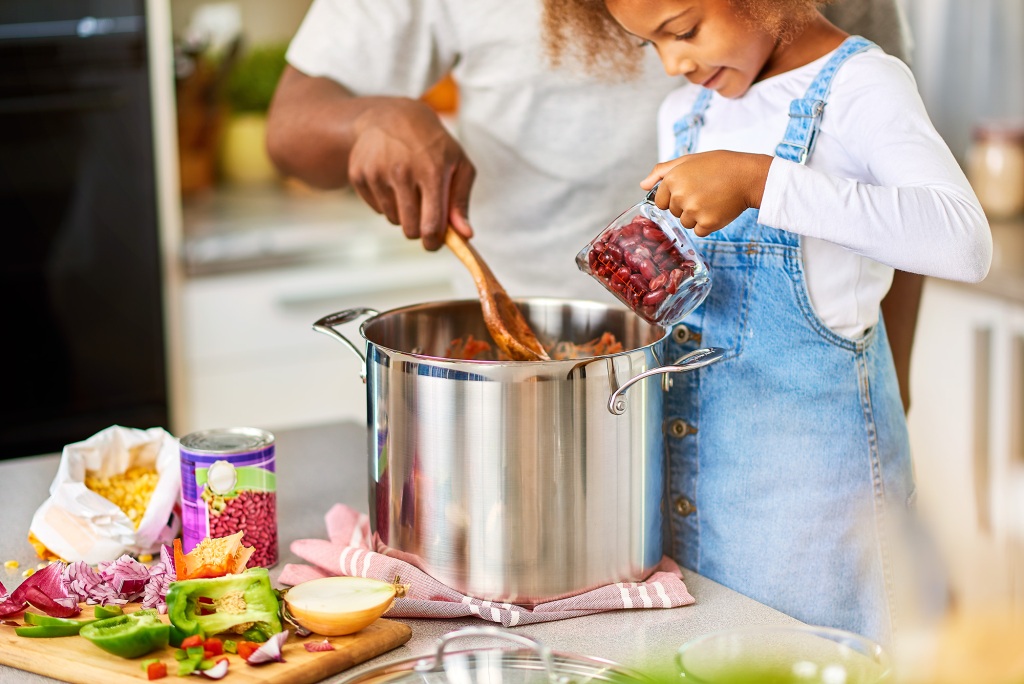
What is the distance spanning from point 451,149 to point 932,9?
5.94 ft

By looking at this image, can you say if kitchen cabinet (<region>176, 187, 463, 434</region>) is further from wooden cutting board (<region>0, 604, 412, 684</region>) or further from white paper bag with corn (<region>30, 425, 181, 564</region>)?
wooden cutting board (<region>0, 604, 412, 684</region>)

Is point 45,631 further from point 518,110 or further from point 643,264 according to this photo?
point 518,110

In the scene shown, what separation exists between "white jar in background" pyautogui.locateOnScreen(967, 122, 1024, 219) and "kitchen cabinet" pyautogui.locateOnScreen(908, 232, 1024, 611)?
0.07 metres

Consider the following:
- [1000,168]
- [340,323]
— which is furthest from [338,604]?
[1000,168]

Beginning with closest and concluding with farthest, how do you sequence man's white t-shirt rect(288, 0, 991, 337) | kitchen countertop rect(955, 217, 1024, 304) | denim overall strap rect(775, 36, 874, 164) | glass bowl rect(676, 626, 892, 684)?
1. glass bowl rect(676, 626, 892, 684)
2. denim overall strap rect(775, 36, 874, 164)
3. man's white t-shirt rect(288, 0, 991, 337)
4. kitchen countertop rect(955, 217, 1024, 304)

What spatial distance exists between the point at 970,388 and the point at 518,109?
1.17 meters

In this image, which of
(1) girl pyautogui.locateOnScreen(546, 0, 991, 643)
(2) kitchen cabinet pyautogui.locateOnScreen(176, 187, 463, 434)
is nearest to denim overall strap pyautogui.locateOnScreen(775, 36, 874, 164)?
(1) girl pyautogui.locateOnScreen(546, 0, 991, 643)

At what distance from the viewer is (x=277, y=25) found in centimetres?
286

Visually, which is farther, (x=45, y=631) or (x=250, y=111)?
(x=250, y=111)

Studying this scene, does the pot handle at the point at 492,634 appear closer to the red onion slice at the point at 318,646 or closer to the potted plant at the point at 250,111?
the red onion slice at the point at 318,646

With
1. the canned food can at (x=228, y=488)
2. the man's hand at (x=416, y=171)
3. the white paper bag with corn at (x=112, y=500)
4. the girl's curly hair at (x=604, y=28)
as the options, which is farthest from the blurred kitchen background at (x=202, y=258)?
the canned food can at (x=228, y=488)

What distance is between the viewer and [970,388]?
86.1 inches

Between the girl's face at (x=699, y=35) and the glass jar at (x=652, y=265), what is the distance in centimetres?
14

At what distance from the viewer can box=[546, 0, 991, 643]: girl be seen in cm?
101
